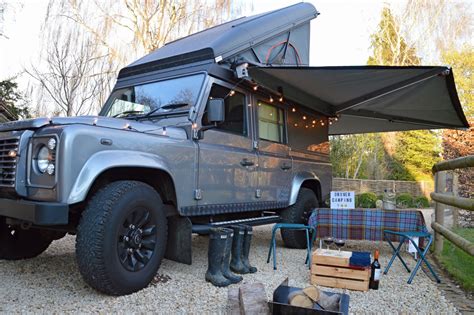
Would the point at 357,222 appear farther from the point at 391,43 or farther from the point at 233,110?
the point at 391,43

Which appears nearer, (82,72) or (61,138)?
(61,138)

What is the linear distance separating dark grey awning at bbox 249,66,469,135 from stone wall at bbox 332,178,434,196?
8830 millimetres

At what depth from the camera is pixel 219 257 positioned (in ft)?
12.1

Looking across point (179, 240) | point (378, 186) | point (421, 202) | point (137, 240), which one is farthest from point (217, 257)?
point (378, 186)

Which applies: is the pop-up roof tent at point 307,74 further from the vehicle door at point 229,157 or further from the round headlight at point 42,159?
the round headlight at point 42,159

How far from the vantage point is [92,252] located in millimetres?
2830

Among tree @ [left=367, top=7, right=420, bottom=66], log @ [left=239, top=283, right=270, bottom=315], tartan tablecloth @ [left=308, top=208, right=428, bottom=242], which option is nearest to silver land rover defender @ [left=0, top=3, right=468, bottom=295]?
tartan tablecloth @ [left=308, top=208, right=428, bottom=242]

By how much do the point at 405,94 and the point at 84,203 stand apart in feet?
14.4

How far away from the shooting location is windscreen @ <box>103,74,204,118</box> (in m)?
4.06

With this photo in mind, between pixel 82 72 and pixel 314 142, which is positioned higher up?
pixel 82 72

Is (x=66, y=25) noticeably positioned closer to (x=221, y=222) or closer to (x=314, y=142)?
(x=314, y=142)

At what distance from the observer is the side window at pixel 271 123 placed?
16.3ft

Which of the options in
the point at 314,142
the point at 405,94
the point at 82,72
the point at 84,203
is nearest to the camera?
the point at 84,203

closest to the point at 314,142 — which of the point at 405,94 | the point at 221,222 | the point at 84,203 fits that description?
the point at 405,94
